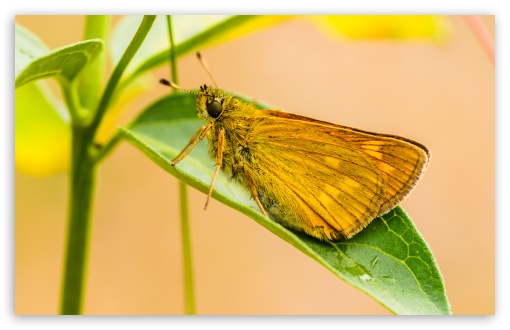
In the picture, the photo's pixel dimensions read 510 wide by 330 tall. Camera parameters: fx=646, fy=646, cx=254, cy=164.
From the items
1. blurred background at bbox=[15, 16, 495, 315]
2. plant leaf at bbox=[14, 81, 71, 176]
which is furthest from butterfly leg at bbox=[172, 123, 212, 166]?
blurred background at bbox=[15, 16, 495, 315]

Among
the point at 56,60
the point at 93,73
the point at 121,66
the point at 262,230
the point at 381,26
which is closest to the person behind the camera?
the point at 56,60

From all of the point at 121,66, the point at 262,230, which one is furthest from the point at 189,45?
the point at 262,230

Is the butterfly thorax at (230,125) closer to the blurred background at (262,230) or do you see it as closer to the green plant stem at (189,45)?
the green plant stem at (189,45)

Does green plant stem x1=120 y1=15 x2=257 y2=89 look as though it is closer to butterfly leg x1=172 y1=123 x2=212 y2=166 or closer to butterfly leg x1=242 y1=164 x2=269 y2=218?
butterfly leg x1=172 y1=123 x2=212 y2=166

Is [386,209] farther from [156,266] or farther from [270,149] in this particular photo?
[156,266]

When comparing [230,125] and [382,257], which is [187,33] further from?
[382,257]
